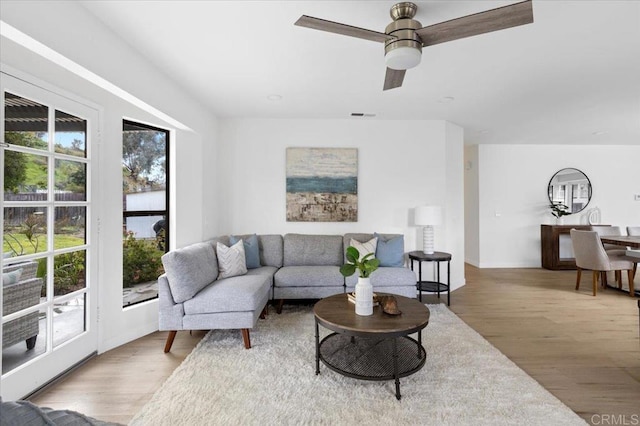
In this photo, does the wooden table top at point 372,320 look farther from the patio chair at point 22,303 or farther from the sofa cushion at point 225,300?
the patio chair at point 22,303

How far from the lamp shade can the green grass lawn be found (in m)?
3.65

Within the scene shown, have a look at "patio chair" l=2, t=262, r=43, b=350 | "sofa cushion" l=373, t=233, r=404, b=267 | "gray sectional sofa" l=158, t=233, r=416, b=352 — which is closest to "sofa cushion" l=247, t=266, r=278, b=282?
"gray sectional sofa" l=158, t=233, r=416, b=352

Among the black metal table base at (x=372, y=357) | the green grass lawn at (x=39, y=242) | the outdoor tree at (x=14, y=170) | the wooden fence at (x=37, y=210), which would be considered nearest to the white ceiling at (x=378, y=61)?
the outdoor tree at (x=14, y=170)

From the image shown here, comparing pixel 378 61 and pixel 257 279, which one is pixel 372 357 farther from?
pixel 378 61

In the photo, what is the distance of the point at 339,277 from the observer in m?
3.44

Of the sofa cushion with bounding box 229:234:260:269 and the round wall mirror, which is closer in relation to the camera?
the sofa cushion with bounding box 229:234:260:269

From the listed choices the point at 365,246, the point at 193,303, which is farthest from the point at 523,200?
the point at 193,303

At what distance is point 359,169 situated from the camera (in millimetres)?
4324

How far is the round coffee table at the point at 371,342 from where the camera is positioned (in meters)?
1.96

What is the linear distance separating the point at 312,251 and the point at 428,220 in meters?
1.60

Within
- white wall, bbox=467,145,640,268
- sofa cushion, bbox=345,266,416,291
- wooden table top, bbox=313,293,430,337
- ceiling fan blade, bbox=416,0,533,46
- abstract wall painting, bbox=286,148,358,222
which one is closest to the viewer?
ceiling fan blade, bbox=416,0,533,46

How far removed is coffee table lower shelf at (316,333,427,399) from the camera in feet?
6.54

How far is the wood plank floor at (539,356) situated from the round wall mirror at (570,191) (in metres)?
2.38

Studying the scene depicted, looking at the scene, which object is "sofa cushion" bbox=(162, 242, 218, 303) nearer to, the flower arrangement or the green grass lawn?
the green grass lawn
